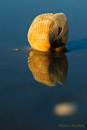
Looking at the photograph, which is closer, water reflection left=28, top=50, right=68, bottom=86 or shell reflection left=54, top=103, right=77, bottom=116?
shell reflection left=54, top=103, right=77, bottom=116

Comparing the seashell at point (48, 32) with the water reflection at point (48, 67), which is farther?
the seashell at point (48, 32)

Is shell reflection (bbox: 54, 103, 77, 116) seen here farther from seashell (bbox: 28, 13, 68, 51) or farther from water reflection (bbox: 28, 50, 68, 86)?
seashell (bbox: 28, 13, 68, 51)

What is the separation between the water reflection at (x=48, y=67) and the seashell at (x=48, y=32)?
0.40 m

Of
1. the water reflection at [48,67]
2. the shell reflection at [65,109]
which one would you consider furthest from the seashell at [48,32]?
the shell reflection at [65,109]

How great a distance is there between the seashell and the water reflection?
0.40 metres

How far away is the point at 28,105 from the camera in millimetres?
9234

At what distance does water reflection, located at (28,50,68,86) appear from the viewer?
10977 millimetres

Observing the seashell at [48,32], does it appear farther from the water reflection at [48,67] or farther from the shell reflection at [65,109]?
the shell reflection at [65,109]

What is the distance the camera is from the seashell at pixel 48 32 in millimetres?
12977

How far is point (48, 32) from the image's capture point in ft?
42.4

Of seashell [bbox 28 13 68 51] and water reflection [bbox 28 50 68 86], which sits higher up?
seashell [bbox 28 13 68 51]

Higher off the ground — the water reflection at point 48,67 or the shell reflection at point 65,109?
the shell reflection at point 65,109

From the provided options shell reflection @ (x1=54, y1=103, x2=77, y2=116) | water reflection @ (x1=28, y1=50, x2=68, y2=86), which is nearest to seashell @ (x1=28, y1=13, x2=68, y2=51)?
water reflection @ (x1=28, y1=50, x2=68, y2=86)

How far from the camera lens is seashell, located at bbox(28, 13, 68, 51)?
1298cm
